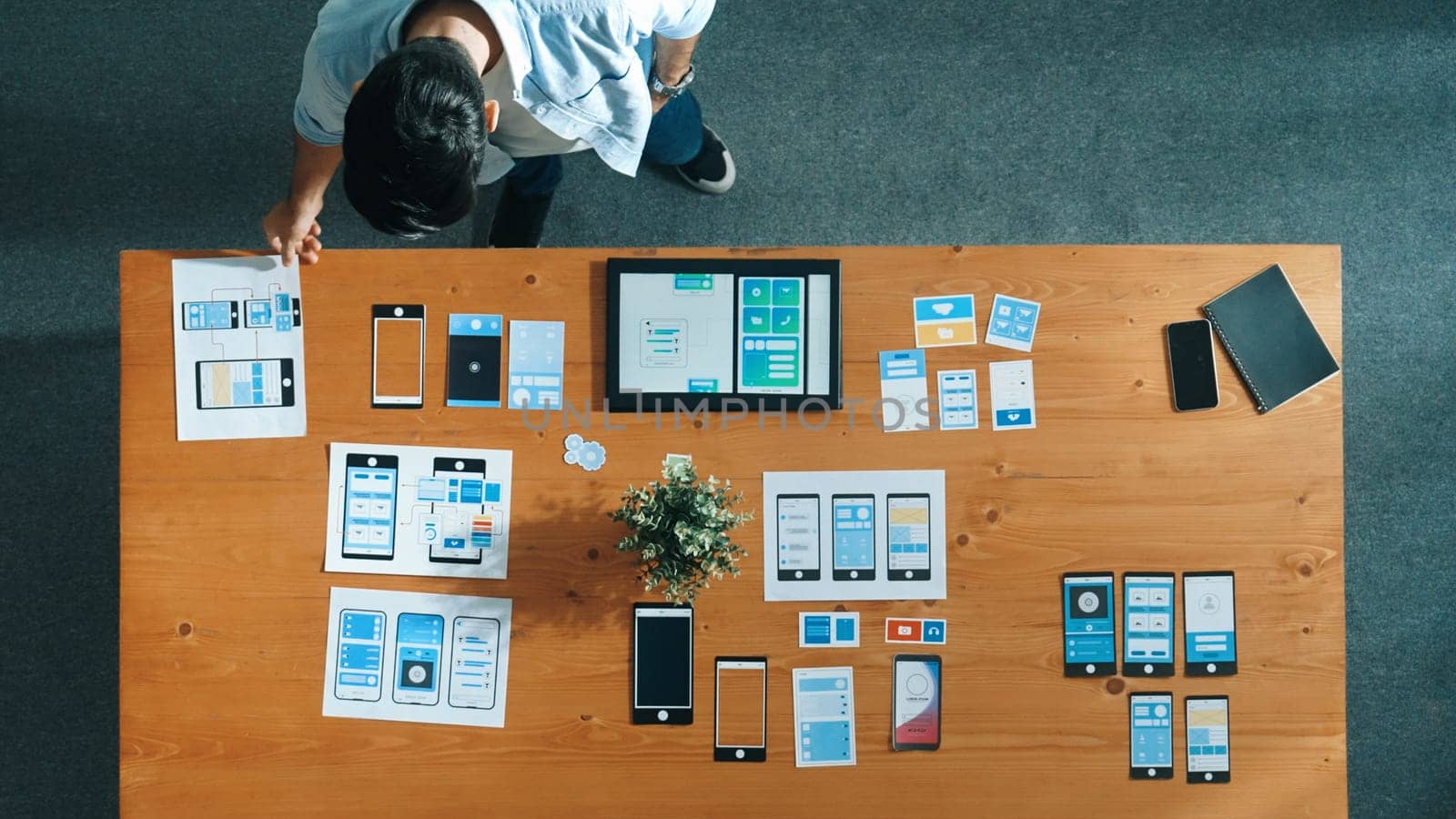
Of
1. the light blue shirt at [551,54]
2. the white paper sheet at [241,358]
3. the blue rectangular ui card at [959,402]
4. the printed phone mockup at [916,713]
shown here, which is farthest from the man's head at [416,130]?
the printed phone mockup at [916,713]

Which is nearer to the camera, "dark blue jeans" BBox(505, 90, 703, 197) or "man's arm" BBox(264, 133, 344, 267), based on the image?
"man's arm" BBox(264, 133, 344, 267)

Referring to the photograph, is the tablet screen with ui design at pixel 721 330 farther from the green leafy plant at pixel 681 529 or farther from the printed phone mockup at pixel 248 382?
the printed phone mockup at pixel 248 382

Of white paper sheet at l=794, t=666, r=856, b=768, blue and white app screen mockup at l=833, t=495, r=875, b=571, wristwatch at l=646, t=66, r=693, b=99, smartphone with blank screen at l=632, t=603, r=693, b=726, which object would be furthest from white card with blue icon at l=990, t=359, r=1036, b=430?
wristwatch at l=646, t=66, r=693, b=99

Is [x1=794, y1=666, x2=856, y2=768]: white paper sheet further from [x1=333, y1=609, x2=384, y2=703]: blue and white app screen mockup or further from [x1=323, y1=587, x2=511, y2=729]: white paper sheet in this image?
[x1=333, y1=609, x2=384, y2=703]: blue and white app screen mockup

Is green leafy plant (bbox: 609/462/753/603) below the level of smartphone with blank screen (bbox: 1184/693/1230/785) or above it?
above

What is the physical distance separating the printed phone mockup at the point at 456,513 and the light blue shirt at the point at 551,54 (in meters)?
0.54

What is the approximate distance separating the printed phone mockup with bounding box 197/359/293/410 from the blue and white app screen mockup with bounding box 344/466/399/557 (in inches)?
6.7

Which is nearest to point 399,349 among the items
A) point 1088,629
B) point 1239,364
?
point 1088,629

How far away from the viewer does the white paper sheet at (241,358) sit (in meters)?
1.55

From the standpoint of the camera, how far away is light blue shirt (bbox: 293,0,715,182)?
112 cm

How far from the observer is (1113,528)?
1.56m

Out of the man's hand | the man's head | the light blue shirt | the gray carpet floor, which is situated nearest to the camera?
the man's head

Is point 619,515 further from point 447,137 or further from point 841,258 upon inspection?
point 447,137

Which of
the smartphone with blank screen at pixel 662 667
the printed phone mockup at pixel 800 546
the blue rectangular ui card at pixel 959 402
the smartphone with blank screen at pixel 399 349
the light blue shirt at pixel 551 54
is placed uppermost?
the light blue shirt at pixel 551 54
